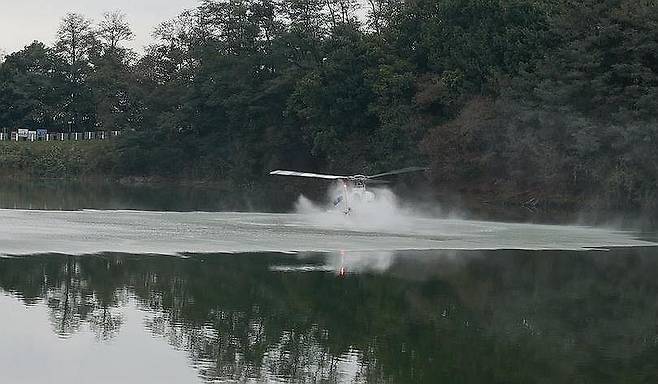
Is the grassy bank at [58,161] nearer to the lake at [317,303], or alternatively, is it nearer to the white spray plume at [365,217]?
the white spray plume at [365,217]

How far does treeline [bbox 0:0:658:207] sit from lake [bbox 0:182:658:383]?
38.7 ft

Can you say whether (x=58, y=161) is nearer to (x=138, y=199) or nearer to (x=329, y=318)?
(x=138, y=199)

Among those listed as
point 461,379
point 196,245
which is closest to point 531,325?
point 461,379

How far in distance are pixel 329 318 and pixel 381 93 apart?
131ft

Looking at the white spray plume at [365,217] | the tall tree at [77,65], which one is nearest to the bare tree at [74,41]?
the tall tree at [77,65]

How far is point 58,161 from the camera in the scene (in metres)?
76.8

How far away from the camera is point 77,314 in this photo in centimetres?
1692

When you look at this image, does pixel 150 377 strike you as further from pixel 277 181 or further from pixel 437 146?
pixel 277 181

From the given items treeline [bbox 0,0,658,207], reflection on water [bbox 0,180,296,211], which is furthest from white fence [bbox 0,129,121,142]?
reflection on water [bbox 0,180,296,211]

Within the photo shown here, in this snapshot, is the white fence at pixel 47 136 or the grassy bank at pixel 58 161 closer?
the grassy bank at pixel 58 161

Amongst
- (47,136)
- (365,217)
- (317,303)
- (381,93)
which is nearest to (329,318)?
(317,303)

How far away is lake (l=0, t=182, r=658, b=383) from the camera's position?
14.0 m

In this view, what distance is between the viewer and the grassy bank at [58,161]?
7594cm

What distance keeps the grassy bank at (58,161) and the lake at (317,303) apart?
4409 centimetres
